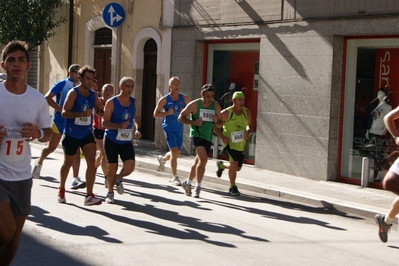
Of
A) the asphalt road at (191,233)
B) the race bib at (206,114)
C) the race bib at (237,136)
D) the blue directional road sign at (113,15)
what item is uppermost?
the blue directional road sign at (113,15)

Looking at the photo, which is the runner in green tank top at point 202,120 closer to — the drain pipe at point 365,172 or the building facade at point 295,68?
the drain pipe at point 365,172

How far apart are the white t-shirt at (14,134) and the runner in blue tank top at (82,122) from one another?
4325mm

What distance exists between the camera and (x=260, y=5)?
1616 centimetres

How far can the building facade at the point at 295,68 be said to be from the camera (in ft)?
45.7

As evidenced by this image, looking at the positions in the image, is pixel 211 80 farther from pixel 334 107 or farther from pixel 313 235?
pixel 313 235

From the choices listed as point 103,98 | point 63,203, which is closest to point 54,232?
point 63,203

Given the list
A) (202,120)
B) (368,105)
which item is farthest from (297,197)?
(368,105)

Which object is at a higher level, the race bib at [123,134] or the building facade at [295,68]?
the building facade at [295,68]

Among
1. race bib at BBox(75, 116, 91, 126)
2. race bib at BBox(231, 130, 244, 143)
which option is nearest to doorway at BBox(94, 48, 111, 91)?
race bib at BBox(231, 130, 244, 143)

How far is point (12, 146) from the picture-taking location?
581cm

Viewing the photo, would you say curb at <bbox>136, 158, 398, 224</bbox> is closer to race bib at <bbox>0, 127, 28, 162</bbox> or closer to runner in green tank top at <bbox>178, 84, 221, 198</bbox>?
runner in green tank top at <bbox>178, 84, 221, 198</bbox>

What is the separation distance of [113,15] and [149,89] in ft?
7.06

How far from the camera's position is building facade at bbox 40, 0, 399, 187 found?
1392cm

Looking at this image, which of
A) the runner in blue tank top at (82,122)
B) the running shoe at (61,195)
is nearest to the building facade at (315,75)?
the runner in blue tank top at (82,122)
